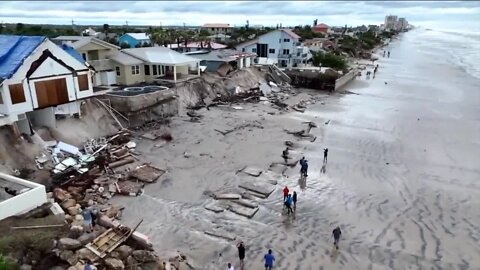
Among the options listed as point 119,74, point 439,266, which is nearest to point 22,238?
point 439,266

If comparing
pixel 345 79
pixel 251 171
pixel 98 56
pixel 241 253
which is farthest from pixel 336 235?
pixel 345 79

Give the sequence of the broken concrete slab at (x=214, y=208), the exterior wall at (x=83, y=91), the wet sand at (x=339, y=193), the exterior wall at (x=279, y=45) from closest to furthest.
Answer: the wet sand at (x=339, y=193)
the broken concrete slab at (x=214, y=208)
the exterior wall at (x=83, y=91)
the exterior wall at (x=279, y=45)

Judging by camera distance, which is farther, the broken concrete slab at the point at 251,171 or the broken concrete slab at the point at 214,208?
the broken concrete slab at the point at 251,171

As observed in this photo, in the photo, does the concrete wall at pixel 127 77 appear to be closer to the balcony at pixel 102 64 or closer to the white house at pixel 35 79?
the balcony at pixel 102 64

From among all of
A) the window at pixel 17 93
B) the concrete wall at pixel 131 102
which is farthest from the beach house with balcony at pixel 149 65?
the window at pixel 17 93

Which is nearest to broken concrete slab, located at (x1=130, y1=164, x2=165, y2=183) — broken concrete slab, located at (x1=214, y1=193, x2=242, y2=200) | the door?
broken concrete slab, located at (x1=214, y1=193, x2=242, y2=200)

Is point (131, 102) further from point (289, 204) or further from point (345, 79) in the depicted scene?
point (345, 79)

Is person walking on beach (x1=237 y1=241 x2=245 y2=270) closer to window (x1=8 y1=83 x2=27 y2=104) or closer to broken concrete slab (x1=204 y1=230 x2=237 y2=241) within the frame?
broken concrete slab (x1=204 y1=230 x2=237 y2=241)

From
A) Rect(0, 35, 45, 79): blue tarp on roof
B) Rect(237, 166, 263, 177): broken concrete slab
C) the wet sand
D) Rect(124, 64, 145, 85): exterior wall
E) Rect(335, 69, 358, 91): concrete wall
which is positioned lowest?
the wet sand
